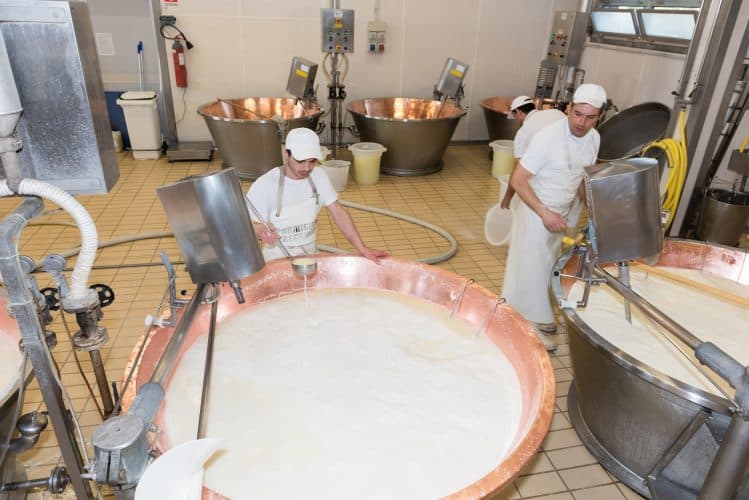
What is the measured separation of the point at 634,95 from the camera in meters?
5.40

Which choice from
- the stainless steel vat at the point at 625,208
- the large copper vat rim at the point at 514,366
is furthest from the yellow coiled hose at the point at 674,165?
the large copper vat rim at the point at 514,366

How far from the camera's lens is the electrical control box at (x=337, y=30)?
532cm

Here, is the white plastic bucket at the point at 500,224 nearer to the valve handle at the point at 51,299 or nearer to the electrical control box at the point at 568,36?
the valve handle at the point at 51,299

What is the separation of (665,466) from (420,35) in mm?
5675

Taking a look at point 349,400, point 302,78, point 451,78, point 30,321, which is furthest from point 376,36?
point 30,321

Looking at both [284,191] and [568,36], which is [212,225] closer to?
[284,191]

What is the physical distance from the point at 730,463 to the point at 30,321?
5.25 ft

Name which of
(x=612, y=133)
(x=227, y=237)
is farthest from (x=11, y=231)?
(x=612, y=133)

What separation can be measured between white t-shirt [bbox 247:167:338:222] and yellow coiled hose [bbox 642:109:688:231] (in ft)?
8.09

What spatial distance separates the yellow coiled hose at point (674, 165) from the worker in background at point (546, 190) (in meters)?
1.04

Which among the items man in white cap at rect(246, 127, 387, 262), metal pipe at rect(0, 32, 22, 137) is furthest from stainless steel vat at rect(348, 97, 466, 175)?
metal pipe at rect(0, 32, 22, 137)

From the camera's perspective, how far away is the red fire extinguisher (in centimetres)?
558

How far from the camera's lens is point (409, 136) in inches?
212

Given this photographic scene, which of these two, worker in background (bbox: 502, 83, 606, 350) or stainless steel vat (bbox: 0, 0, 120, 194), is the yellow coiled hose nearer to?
worker in background (bbox: 502, 83, 606, 350)
